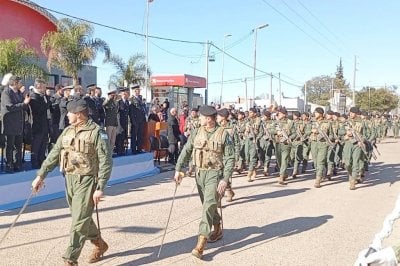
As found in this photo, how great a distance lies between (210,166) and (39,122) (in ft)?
16.3

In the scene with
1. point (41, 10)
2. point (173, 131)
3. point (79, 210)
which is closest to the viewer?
point (79, 210)

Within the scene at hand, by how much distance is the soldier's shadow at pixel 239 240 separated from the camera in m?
5.82

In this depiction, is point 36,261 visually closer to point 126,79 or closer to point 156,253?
point 156,253

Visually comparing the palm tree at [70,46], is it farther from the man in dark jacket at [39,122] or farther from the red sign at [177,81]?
the man in dark jacket at [39,122]

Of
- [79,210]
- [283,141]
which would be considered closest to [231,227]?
[79,210]

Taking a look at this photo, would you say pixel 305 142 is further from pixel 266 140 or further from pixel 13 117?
pixel 13 117

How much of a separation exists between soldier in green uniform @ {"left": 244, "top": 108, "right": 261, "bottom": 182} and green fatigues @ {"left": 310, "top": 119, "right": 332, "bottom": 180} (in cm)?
158

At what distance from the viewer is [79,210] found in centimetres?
501

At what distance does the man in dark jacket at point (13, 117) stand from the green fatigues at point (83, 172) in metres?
4.00

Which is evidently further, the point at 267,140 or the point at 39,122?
the point at 267,140

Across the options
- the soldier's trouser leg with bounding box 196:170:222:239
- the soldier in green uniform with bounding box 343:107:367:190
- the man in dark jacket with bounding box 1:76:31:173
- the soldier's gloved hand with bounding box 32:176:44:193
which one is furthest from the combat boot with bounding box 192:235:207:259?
the soldier in green uniform with bounding box 343:107:367:190

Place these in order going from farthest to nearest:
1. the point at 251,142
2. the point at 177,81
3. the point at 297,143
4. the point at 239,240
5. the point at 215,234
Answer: the point at 177,81
the point at 251,142
the point at 297,143
the point at 239,240
the point at 215,234

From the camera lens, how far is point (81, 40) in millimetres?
21109

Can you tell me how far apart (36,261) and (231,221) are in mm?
3376
